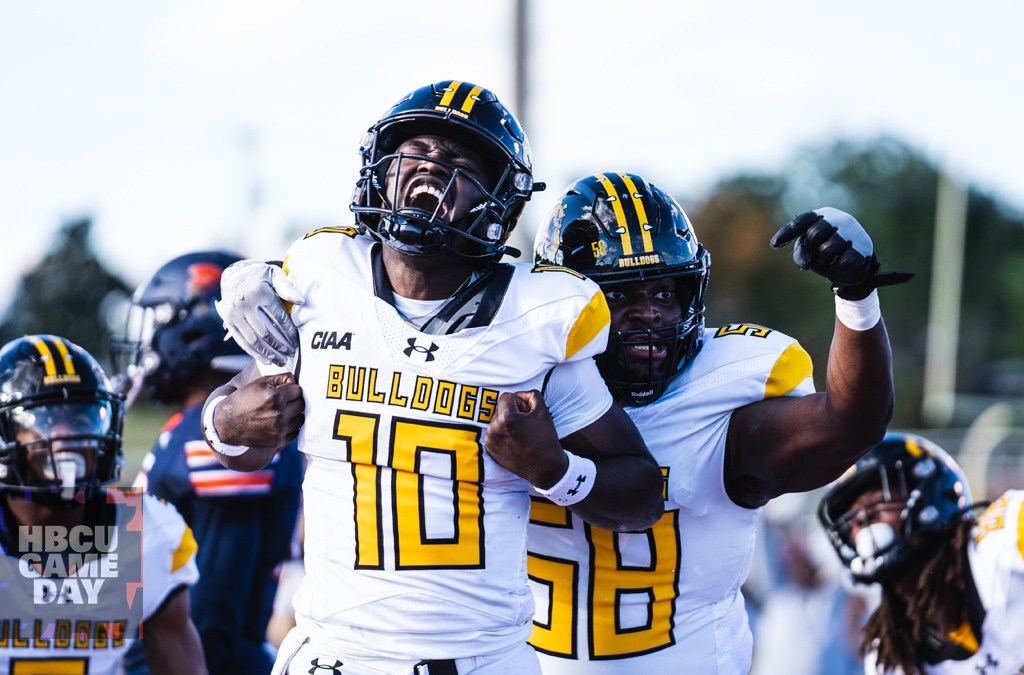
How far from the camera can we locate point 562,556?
3.10 m

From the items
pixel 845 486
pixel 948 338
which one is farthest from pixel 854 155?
pixel 845 486

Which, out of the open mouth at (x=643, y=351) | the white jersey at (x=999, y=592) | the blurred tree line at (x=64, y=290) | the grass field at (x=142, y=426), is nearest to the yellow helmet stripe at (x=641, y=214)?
the open mouth at (x=643, y=351)

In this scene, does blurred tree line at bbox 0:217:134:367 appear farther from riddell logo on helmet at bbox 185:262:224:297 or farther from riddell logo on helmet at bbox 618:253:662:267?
riddell logo on helmet at bbox 618:253:662:267

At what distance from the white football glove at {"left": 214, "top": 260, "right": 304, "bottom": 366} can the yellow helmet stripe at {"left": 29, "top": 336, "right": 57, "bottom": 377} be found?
1045 millimetres

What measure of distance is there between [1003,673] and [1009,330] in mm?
33094

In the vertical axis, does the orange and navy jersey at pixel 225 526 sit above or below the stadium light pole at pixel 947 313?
above

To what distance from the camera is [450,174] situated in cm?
271

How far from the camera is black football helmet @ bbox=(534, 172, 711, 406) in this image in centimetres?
305

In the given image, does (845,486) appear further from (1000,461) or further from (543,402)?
(1000,461)

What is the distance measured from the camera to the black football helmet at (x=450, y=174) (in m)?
2.65

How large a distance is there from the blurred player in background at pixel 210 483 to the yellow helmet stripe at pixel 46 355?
751 millimetres

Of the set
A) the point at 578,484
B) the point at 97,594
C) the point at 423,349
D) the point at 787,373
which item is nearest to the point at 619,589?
the point at 578,484
